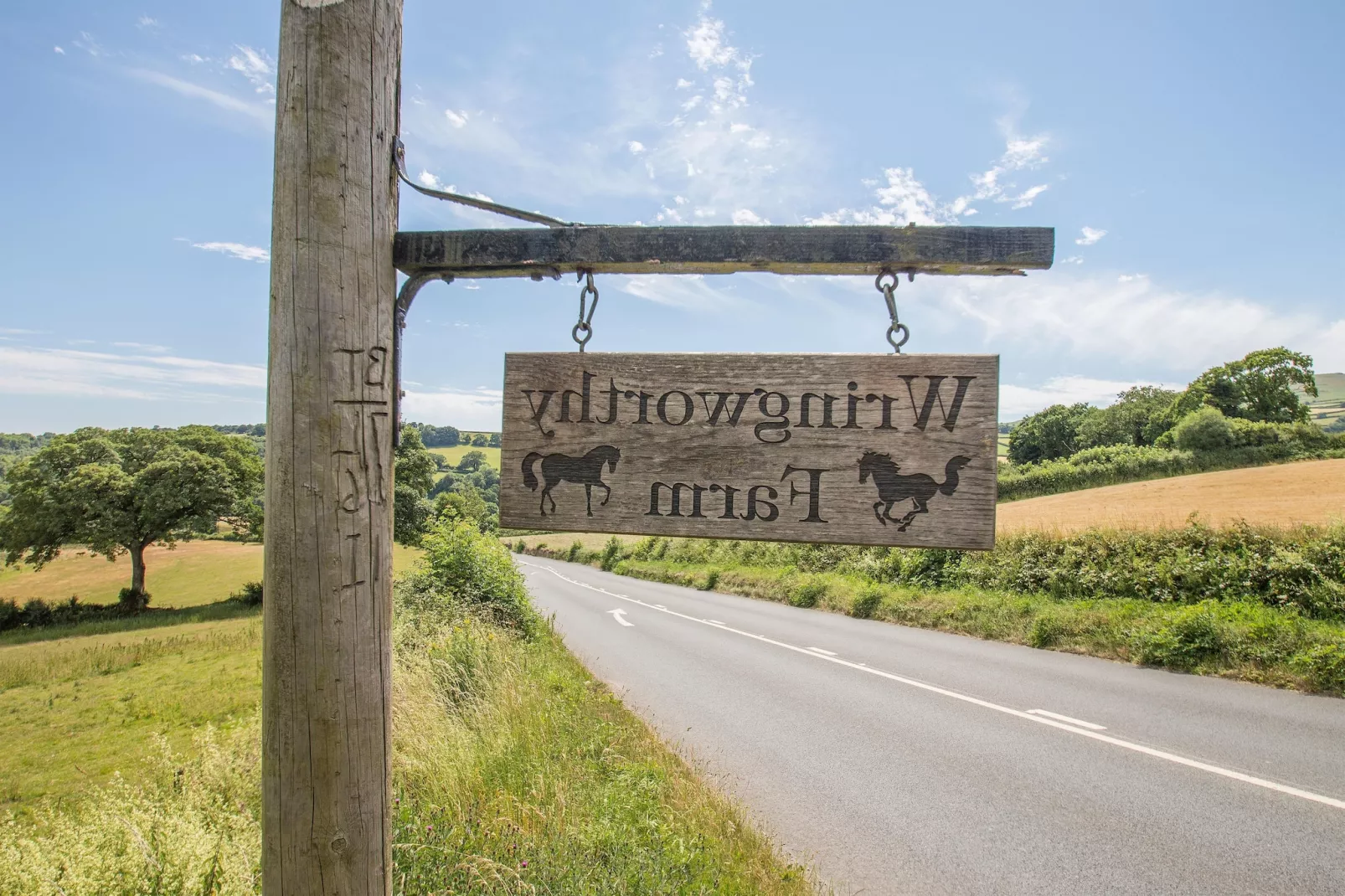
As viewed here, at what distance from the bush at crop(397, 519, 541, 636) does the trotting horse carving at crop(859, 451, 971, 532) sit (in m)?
10.6

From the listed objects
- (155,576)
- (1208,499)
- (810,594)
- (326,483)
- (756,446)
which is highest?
(756,446)

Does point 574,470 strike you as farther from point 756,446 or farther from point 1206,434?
point 1206,434

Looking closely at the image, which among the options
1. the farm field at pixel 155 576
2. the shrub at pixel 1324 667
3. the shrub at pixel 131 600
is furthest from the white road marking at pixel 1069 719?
the shrub at pixel 131 600

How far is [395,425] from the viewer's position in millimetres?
1630

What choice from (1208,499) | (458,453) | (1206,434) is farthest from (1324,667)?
(458,453)

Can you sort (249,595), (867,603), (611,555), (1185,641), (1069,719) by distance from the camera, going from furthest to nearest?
(611,555) < (249,595) < (867,603) < (1185,641) < (1069,719)

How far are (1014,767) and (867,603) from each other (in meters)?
10.1

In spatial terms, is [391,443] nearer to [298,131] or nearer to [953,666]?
[298,131]

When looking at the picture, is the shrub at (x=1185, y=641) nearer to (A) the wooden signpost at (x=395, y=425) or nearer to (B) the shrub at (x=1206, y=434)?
(A) the wooden signpost at (x=395, y=425)

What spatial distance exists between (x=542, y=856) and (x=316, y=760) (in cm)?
226

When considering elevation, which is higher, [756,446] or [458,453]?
[756,446]

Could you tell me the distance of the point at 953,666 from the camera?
9.50 metres

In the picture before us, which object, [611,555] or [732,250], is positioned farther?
[611,555]

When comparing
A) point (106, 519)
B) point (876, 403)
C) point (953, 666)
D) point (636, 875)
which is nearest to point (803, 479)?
point (876, 403)
